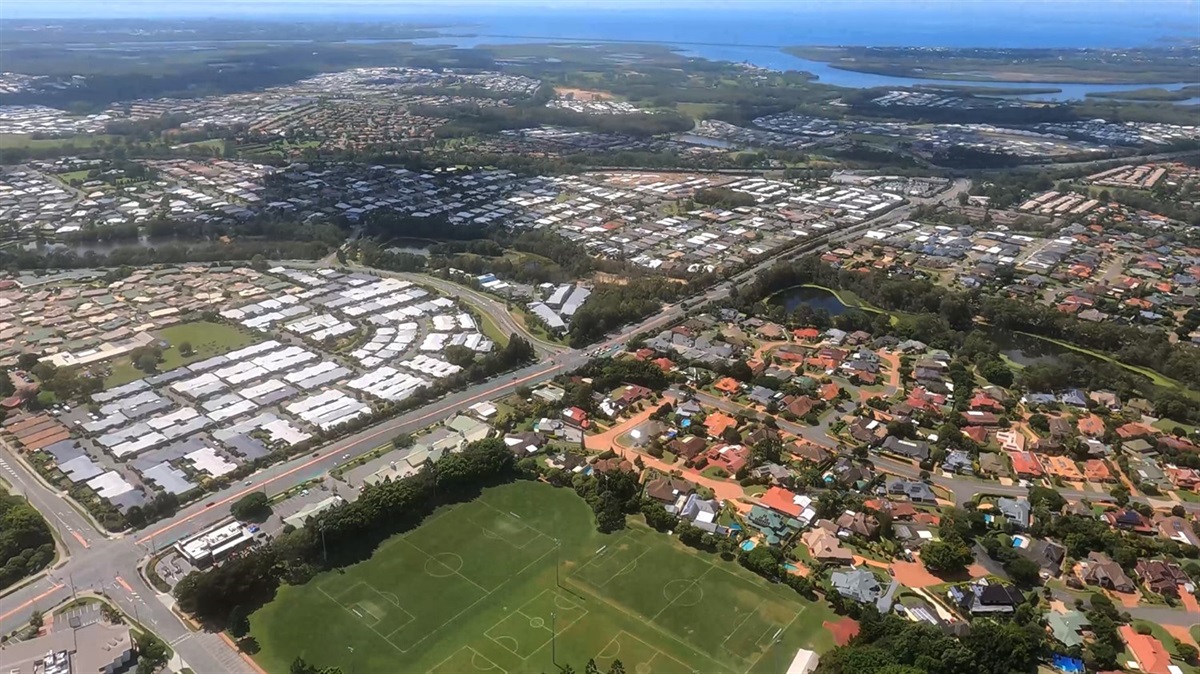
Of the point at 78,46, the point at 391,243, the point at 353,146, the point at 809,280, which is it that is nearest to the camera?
the point at 809,280

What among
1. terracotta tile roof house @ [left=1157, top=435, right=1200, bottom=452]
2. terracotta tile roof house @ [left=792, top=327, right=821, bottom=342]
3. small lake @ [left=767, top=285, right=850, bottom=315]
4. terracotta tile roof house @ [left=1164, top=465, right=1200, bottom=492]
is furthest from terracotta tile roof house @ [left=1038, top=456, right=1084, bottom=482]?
small lake @ [left=767, top=285, right=850, bottom=315]

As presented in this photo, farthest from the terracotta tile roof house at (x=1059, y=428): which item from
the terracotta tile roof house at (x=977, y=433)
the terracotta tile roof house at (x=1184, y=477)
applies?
the terracotta tile roof house at (x=1184, y=477)

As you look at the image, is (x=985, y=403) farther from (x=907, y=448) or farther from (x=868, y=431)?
(x=868, y=431)

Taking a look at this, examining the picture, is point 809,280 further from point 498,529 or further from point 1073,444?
point 498,529

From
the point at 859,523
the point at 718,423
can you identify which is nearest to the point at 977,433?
the point at 859,523

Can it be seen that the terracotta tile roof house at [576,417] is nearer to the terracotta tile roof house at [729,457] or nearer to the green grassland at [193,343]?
the terracotta tile roof house at [729,457]

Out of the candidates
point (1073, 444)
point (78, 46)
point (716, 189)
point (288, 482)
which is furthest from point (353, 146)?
point (78, 46)
